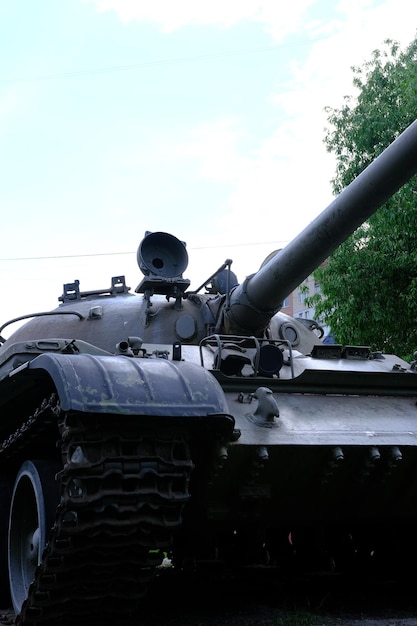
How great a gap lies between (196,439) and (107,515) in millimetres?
950

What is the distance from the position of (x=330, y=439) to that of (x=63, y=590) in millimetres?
2193

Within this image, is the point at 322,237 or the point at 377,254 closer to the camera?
the point at 322,237

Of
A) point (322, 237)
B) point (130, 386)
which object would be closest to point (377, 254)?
point (322, 237)

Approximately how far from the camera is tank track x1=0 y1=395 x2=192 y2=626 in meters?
5.30

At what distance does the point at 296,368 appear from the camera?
7523 millimetres

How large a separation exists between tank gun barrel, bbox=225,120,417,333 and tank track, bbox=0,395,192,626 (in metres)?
2.54

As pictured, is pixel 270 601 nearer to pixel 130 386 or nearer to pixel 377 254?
pixel 130 386

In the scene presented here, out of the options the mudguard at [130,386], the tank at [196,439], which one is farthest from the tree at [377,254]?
the mudguard at [130,386]

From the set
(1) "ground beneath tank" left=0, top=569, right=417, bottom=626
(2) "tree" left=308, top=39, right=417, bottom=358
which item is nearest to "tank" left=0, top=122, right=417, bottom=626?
(1) "ground beneath tank" left=0, top=569, right=417, bottom=626

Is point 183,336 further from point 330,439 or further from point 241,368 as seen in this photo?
point 330,439

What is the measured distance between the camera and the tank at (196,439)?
17.8 ft

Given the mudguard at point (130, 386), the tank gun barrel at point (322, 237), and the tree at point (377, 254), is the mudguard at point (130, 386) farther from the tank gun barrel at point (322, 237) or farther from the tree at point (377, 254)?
the tree at point (377, 254)

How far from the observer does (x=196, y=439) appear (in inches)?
237

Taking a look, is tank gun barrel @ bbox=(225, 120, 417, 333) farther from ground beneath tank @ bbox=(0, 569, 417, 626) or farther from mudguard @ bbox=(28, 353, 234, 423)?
ground beneath tank @ bbox=(0, 569, 417, 626)
